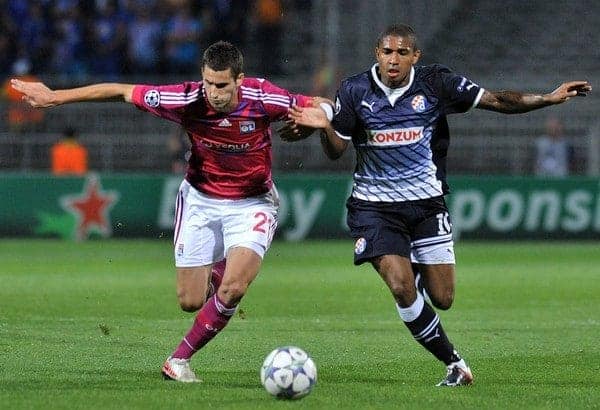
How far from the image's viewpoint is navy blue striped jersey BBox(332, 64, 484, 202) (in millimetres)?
8648

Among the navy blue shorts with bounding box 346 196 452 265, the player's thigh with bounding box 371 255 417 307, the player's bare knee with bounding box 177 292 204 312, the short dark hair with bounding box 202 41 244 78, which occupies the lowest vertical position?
the player's bare knee with bounding box 177 292 204 312

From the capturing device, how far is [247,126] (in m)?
8.88

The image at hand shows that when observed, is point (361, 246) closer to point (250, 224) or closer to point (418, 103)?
point (250, 224)

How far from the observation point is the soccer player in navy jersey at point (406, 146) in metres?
8.52

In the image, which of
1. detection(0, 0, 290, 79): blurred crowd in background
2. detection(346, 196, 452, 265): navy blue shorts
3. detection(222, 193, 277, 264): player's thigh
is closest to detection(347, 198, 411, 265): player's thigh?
detection(346, 196, 452, 265): navy blue shorts

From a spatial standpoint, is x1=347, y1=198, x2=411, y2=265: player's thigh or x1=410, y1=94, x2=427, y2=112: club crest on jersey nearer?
x1=347, y1=198, x2=411, y2=265: player's thigh

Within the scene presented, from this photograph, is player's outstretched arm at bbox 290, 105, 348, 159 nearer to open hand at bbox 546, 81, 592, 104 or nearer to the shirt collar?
the shirt collar

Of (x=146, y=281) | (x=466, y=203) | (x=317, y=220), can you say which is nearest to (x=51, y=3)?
(x=317, y=220)

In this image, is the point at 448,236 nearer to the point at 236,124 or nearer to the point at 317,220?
the point at 236,124

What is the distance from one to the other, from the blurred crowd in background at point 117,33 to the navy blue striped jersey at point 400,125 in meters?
16.8

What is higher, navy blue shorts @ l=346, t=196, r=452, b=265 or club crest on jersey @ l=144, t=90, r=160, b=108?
club crest on jersey @ l=144, t=90, r=160, b=108

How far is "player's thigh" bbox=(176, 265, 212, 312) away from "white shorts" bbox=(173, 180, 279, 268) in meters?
0.04

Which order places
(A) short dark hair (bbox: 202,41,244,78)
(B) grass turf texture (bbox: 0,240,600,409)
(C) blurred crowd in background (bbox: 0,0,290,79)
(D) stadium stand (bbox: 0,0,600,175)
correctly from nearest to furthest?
1. (B) grass turf texture (bbox: 0,240,600,409)
2. (A) short dark hair (bbox: 202,41,244,78)
3. (D) stadium stand (bbox: 0,0,600,175)
4. (C) blurred crowd in background (bbox: 0,0,290,79)

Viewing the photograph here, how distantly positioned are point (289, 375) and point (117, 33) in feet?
61.8
